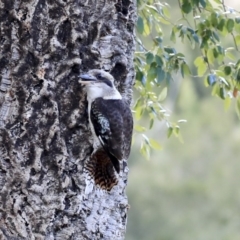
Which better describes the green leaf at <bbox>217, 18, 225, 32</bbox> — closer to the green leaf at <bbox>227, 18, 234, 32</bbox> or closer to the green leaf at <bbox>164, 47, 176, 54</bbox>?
the green leaf at <bbox>227, 18, 234, 32</bbox>

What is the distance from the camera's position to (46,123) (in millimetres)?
3193

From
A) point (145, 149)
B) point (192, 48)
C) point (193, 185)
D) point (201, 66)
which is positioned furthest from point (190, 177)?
point (192, 48)

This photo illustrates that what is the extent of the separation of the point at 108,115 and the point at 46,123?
0.33 m

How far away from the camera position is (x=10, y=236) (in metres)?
3.15

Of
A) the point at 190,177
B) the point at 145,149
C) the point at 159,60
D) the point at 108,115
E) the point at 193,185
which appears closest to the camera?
the point at 108,115

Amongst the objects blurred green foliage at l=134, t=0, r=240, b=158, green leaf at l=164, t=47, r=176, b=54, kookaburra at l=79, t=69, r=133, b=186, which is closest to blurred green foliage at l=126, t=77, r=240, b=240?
blurred green foliage at l=134, t=0, r=240, b=158

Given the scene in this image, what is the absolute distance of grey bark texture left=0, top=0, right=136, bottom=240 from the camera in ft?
10.3

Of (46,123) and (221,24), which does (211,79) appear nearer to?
(221,24)

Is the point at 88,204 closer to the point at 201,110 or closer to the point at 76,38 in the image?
the point at 76,38

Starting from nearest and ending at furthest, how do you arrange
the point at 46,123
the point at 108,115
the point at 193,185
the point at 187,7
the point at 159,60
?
the point at 46,123 → the point at 108,115 → the point at 159,60 → the point at 187,7 → the point at 193,185

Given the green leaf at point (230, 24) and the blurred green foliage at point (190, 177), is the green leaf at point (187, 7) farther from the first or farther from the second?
the blurred green foliage at point (190, 177)

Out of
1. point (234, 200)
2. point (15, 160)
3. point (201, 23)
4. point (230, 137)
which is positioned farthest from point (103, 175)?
point (230, 137)

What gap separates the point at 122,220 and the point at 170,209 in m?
9.17

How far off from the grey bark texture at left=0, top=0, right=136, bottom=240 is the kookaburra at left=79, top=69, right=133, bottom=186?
50 millimetres
